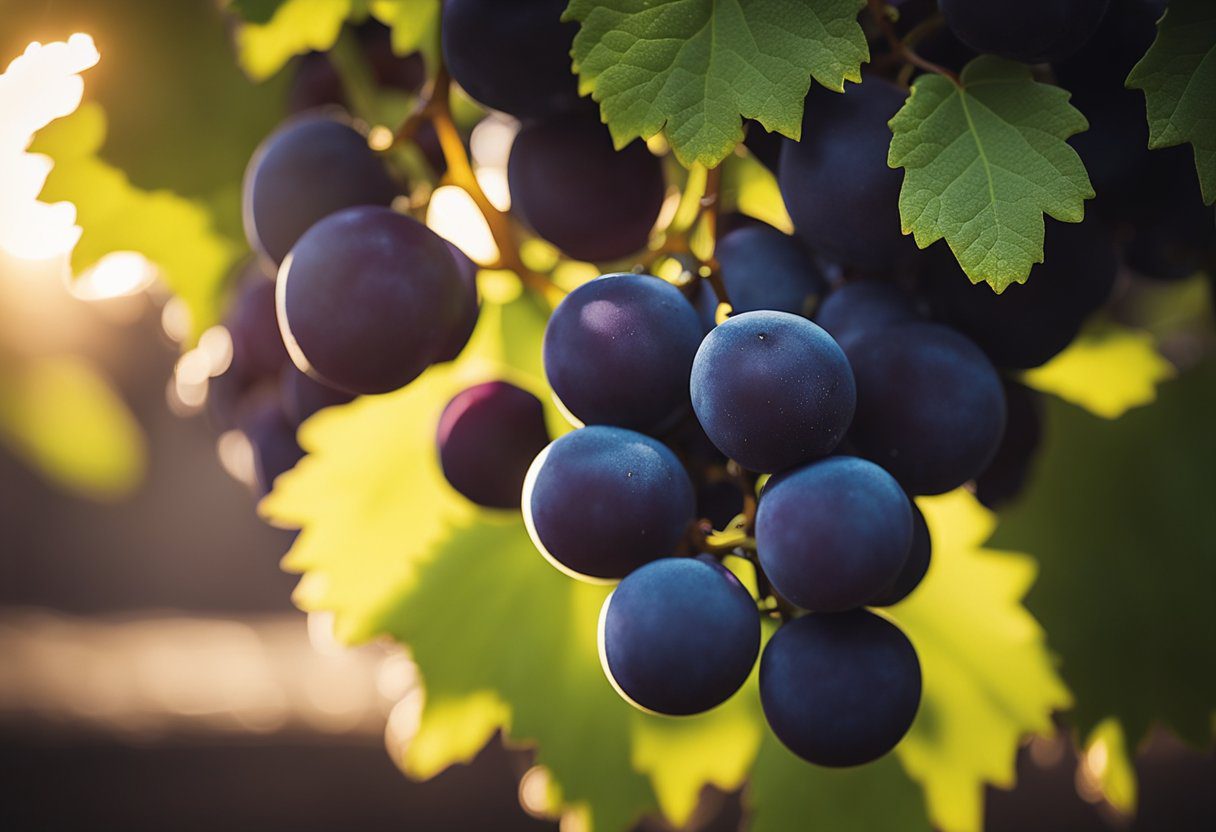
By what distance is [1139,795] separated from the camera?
103cm

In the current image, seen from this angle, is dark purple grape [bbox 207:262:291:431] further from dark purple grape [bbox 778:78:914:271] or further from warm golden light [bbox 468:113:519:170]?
dark purple grape [bbox 778:78:914:271]

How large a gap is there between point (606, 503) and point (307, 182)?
24 cm

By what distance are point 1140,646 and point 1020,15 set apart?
42 cm

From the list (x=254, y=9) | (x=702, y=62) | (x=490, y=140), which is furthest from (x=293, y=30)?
(x=702, y=62)

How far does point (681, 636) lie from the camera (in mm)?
355

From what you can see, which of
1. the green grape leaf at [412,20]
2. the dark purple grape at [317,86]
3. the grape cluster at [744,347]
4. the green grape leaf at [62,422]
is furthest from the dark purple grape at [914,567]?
the green grape leaf at [62,422]

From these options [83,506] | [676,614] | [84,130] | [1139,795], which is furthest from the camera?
[83,506]

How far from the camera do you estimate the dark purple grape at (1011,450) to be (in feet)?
1.70

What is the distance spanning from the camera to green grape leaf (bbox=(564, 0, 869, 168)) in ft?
1.24

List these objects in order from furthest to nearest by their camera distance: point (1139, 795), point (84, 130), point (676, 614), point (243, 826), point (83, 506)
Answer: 1. point (83, 506)
2. point (243, 826)
3. point (1139, 795)
4. point (84, 130)
5. point (676, 614)

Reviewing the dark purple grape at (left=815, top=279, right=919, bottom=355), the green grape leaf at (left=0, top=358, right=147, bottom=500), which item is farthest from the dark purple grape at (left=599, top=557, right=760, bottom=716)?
the green grape leaf at (left=0, top=358, right=147, bottom=500)

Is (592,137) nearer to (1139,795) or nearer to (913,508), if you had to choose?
(913,508)

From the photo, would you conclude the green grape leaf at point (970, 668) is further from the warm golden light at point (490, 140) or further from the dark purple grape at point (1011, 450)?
the warm golden light at point (490, 140)

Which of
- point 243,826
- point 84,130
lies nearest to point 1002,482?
point 84,130
